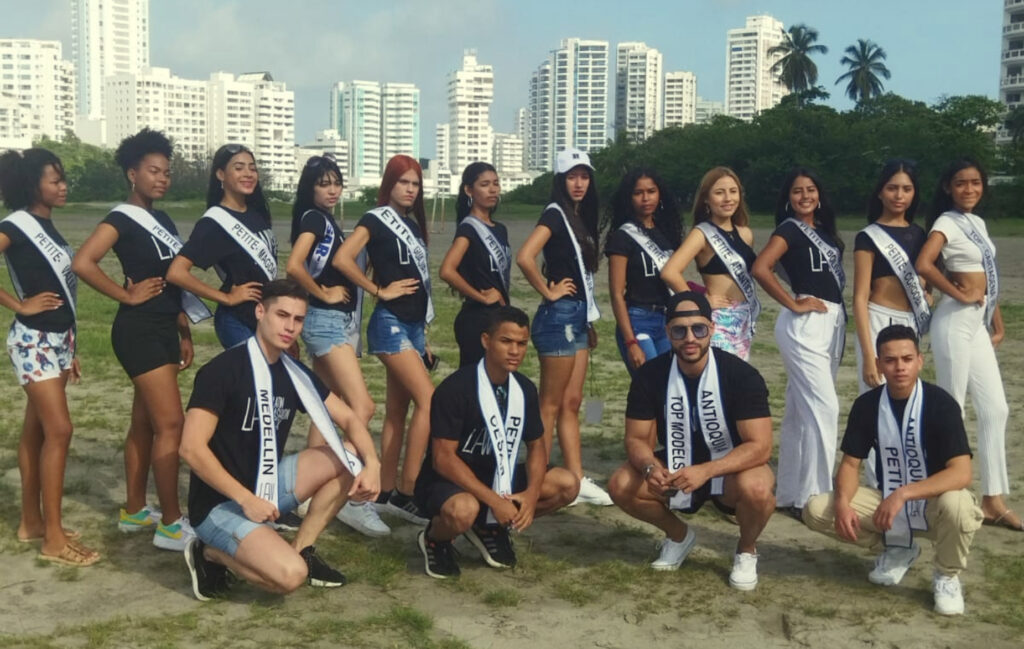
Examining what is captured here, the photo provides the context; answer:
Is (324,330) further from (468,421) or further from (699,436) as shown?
(699,436)

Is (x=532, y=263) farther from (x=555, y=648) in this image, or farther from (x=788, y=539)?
(x=555, y=648)

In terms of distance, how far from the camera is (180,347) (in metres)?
6.16

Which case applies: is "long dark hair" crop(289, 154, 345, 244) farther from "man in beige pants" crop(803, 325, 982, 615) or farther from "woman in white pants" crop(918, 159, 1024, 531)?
"woman in white pants" crop(918, 159, 1024, 531)

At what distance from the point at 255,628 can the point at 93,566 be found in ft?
4.29

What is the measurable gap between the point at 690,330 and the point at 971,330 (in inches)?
82.1

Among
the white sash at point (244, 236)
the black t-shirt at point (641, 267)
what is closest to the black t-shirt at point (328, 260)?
the white sash at point (244, 236)

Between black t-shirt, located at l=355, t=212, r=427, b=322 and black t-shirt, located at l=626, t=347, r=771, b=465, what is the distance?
1537 millimetres

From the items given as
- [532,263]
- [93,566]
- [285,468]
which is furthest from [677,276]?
[93,566]

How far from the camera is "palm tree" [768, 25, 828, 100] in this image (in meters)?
88.3

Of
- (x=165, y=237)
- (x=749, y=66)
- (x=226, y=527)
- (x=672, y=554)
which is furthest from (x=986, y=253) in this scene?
(x=749, y=66)

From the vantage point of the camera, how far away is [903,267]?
6449 millimetres

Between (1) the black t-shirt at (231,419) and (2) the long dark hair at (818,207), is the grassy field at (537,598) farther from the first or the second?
(2) the long dark hair at (818,207)

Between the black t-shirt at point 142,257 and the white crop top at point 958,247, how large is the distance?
4095mm

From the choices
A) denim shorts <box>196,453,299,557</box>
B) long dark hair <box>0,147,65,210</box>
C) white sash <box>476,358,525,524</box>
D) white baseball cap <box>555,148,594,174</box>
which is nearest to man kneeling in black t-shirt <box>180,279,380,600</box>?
denim shorts <box>196,453,299,557</box>
